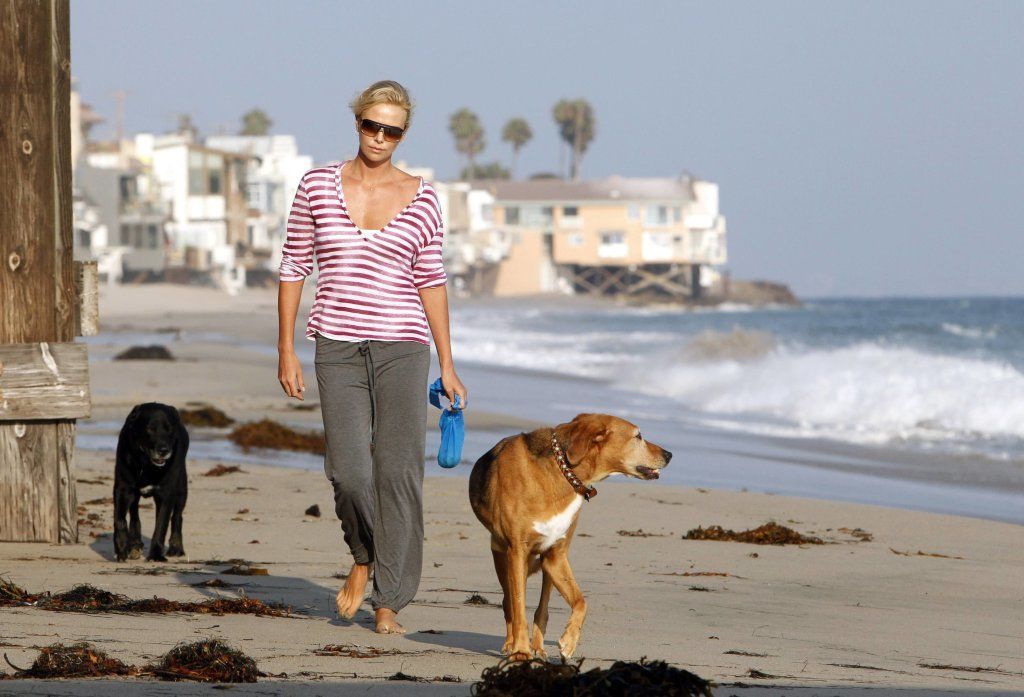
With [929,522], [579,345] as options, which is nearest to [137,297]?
[579,345]

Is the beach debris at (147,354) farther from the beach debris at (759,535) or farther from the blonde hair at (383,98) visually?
the blonde hair at (383,98)

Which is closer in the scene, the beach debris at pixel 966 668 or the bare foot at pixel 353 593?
the beach debris at pixel 966 668

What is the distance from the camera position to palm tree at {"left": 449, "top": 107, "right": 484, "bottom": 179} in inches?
5271

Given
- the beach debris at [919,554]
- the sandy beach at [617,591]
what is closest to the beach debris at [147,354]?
the sandy beach at [617,591]

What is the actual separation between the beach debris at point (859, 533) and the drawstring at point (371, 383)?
171 inches

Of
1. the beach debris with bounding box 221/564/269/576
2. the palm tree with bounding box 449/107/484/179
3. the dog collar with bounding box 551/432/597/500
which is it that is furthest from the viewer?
the palm tree with bounding box 449/107/484/179

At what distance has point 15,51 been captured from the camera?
7.08 m

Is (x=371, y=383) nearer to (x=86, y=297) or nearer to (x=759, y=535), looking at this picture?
(x=86, y=297)

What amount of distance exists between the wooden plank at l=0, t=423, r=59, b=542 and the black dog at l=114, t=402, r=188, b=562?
13.7 inches

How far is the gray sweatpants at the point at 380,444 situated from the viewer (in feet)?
17.6

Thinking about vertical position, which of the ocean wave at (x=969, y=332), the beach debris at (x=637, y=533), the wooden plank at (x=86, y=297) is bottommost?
the ocean wave at (x=969, y=332)

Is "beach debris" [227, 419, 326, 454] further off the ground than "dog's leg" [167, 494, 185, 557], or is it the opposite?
"dog's leg" [167, 494, 185, 557]

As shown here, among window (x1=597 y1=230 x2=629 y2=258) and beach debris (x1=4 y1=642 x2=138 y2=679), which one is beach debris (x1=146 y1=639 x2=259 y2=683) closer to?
beach debris (x1=4 y1=642 x2=138 y2=679)

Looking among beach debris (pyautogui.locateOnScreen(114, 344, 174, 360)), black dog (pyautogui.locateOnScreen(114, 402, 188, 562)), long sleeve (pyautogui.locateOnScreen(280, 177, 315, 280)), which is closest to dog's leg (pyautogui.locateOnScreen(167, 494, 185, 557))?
black dog (pyautogui.locateOnScreen(114, 402, 188, 562))
